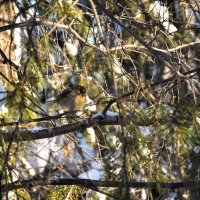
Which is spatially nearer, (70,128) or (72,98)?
(70,128)

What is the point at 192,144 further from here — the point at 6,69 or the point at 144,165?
the point at 6,69

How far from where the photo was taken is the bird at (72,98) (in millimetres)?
5364

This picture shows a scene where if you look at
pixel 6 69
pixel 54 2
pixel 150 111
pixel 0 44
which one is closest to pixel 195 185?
pixel 150 111

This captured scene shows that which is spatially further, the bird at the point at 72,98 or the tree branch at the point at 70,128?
the bird at the point at 72,98

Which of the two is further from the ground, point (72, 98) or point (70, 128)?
point (72, 98)

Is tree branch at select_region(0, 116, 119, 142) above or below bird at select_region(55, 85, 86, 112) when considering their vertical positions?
below

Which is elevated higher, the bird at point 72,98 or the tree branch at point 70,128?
the bird at point 72,98

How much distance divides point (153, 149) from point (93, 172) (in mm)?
2931

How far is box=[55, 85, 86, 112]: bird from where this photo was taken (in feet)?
17.6

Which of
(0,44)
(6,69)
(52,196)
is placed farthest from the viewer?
(0,44)

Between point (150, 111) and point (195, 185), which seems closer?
point (195, 185)

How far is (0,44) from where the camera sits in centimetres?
534

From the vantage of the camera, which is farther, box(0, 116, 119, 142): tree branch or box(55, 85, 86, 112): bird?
box(55, 85, 86, 112): bird

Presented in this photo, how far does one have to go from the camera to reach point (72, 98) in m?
5.58
